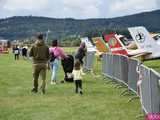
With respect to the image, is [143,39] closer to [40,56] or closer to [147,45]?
[147,45]

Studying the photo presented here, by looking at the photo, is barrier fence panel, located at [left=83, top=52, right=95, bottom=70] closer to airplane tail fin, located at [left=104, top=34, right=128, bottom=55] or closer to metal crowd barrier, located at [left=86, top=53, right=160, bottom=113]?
metal crowd barrier, located at [left=86, top=53, right=160, bottom=113]

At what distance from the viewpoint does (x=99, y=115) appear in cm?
1555

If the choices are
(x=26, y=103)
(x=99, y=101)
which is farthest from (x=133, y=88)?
(x=26, y=103)

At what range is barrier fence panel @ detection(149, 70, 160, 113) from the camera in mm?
12523

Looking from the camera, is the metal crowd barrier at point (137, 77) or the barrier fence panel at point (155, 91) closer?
the barrier fence panel at point (155, 91)

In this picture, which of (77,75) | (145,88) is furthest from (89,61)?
(145,88)

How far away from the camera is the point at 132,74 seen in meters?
19.5

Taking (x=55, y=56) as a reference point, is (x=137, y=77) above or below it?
below

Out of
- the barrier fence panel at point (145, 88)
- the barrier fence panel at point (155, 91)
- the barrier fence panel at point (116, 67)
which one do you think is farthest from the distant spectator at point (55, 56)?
the barrier fence panel at point (155, 91)

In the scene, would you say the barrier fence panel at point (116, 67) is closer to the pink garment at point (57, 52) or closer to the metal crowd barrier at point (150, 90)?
the pink garment at point (57, 52)

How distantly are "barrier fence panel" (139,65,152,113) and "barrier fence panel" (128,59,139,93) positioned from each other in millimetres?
3357

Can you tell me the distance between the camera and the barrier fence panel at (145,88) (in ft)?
45.2

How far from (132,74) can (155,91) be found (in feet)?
21.8

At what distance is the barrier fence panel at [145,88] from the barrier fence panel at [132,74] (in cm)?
336
